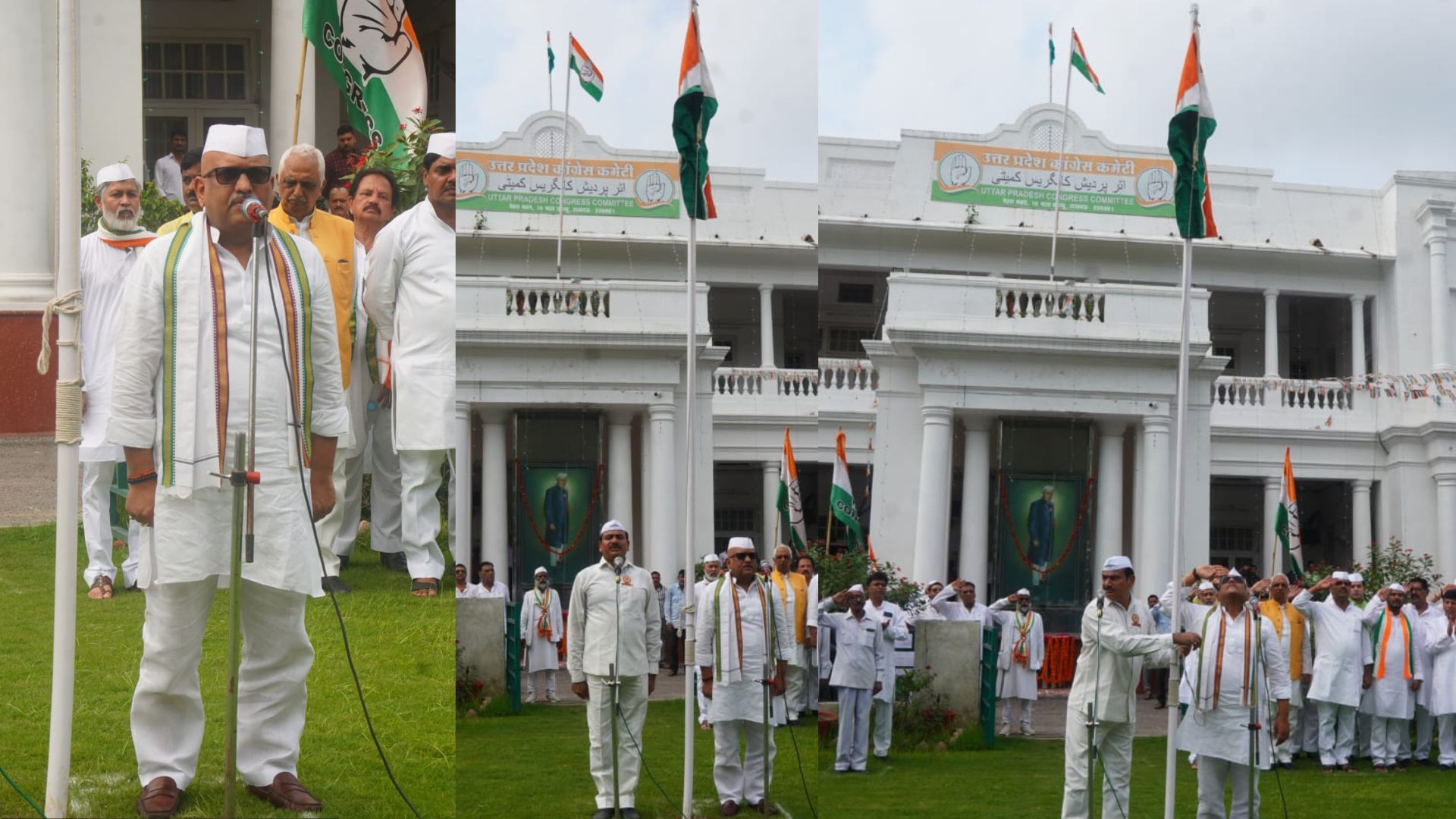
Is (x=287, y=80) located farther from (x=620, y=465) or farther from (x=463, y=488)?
(x=620, y=465)

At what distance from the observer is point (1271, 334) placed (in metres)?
7.07

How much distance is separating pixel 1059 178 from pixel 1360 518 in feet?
5.99

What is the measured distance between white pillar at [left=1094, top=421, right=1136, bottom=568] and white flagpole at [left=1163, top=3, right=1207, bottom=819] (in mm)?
210

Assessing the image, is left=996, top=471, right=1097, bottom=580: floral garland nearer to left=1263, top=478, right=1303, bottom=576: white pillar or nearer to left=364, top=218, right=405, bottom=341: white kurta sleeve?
left=1263, top=478, right=1303, bottom=576: white pillar

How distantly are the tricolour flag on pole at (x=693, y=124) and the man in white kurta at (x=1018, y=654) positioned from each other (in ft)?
6.30

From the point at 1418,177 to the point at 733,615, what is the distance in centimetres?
342

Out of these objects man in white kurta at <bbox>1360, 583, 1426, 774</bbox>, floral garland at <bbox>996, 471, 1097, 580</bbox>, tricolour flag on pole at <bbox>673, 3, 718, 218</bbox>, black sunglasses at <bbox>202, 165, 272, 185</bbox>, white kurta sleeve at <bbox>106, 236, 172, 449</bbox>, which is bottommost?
man in white kurta at <bbox>1360, 583, 1426, 774</bbox>

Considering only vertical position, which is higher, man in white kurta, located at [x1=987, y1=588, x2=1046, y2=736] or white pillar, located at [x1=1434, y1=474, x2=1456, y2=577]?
white pillar, located at [x1=1434, y1=474, x2=1456, y2=577]

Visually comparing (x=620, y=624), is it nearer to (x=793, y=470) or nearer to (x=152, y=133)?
(x=793, y=470)

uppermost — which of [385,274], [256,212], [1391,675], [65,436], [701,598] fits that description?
[256,212]

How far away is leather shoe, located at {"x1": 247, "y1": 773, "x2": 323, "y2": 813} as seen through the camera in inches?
252

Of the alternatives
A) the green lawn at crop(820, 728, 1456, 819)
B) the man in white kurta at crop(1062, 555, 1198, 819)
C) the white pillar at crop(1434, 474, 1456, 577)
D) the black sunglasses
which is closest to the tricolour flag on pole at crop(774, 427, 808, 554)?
the green lawn at crop(820, 728, 1456, 819)

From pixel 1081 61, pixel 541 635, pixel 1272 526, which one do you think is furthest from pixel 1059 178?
pixel 541 635

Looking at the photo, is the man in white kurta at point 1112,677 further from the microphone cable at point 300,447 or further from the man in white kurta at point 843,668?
the microphone cable at point 300,447
